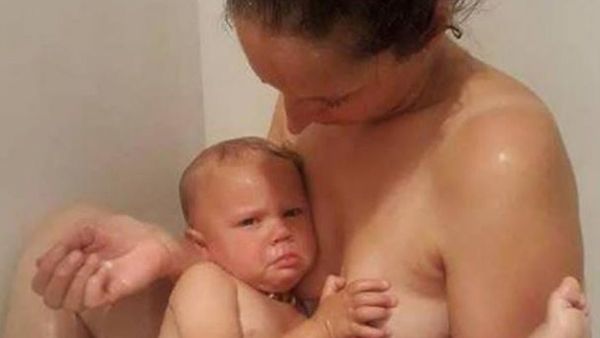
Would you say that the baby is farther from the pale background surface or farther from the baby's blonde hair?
the pale background surface

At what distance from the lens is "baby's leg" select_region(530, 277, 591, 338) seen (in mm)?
873

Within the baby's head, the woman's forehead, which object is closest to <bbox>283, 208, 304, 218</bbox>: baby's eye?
the baby's head

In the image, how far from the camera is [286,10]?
849mm

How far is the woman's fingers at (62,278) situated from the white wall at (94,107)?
0.13 meters

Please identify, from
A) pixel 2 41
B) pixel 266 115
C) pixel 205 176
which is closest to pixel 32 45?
pixel 2 41

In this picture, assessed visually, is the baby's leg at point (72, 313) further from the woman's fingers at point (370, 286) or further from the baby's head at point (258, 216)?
the woman's fingers at point (370, 286)

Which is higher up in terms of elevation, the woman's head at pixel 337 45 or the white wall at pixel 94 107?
the woman's head at pixel 337 45

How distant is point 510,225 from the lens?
904 mm

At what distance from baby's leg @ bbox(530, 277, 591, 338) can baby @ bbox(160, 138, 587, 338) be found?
0.21 m

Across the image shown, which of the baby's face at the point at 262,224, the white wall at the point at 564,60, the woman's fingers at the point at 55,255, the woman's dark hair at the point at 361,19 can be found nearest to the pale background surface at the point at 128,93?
the white wall at the point at 564,60

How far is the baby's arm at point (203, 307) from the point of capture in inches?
40.8

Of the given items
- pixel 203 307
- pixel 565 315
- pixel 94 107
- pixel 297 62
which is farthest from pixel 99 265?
pixel 565 315

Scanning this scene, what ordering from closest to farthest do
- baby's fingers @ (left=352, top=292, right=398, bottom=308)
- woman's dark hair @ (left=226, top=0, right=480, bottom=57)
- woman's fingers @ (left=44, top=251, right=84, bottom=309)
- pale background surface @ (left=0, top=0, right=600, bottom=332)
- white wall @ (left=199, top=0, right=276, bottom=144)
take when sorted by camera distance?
woman's dark hair @ (left=226, top=0, right=480, bottom=57) → baby's fingers @ (left=352, top=292, right=398, bottom=308) → woman's fingers @ (left=44, top=251, right=84, bottom=309) → pale background surface @ (left=0, top=0, right=600, bottom=332) → white wall @ (left=199, top=0, right=276, bottom=144)

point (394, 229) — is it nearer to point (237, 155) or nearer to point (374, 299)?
point (374, 299)
